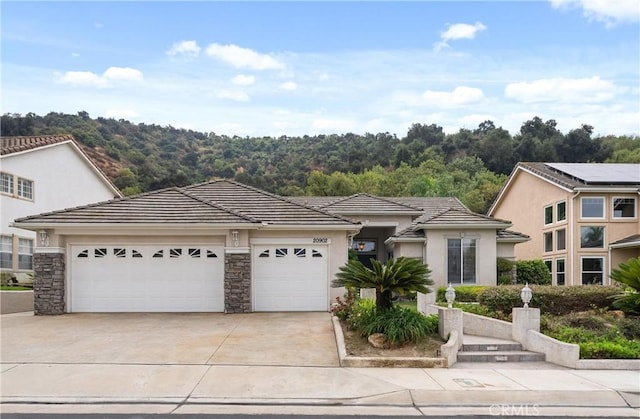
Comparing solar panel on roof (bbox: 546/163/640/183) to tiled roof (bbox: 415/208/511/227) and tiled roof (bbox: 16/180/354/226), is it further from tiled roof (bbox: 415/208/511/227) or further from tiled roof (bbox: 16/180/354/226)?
tiled roof (bbox: 16/180/354/226)

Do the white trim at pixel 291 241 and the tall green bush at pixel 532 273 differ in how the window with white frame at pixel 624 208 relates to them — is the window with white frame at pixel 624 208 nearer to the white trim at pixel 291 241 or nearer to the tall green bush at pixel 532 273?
the tall green bush at pixel 532 273

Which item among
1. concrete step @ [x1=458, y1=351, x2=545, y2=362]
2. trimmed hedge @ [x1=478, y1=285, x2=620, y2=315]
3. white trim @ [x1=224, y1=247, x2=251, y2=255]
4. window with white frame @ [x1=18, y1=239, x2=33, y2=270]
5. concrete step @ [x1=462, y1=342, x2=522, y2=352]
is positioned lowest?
concrete step @ [x1=458, y1=351, x2=545, y2=362]

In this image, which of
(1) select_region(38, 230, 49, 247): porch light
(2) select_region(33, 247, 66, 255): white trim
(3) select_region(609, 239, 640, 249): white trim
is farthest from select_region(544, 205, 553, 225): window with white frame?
(1) select_region(38, 230, 49, 247): porch light

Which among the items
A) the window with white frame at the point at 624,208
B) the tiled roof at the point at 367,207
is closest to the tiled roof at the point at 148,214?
the tiled roof at the point at 367,207

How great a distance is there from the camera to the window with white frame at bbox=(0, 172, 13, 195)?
18.7 meters

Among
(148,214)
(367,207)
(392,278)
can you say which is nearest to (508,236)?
(367,207)

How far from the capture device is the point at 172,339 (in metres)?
10.4

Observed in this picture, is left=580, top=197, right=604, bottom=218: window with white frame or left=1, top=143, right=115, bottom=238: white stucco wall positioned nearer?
left=1, top=143, right=115, bottom=238: white stucco wall

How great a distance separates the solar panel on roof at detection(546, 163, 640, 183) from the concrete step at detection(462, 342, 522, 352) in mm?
15160

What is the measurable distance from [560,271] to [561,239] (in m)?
1.66

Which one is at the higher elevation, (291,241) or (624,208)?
(624,208)

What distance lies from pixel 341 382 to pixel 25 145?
1931 cm

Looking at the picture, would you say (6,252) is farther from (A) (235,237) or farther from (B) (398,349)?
(B) (398,349)

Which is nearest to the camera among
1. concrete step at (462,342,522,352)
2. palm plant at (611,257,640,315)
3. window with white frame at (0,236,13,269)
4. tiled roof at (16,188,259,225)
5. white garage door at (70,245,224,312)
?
concrete step at (462,342,522,352)
